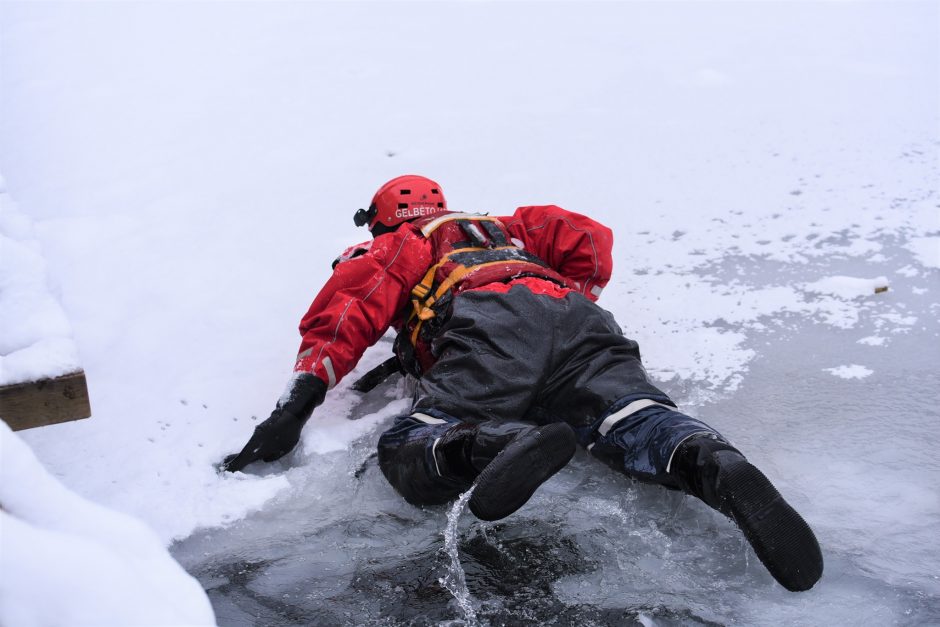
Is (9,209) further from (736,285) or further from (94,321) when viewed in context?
(736,285)

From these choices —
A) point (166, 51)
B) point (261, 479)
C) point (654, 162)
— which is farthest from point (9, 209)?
point (166, 51)

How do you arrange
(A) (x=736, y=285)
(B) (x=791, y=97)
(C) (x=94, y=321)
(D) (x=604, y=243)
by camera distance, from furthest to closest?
(B) (x=791, y=97), (A) (x=736, y=285), (C) (x=94, y=321), (D) (x=604, y=243)

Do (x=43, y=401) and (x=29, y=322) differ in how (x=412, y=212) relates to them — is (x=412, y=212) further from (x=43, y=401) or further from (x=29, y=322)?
(x=43, y=401)

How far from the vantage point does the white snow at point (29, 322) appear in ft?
6.14

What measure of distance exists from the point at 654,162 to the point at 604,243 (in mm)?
2284

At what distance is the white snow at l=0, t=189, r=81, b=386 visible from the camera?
1870 mm

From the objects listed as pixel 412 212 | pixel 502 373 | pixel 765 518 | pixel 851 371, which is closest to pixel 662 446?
pixel 765 518

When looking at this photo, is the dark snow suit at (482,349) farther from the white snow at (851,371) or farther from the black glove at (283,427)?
the white snow at (851,371)

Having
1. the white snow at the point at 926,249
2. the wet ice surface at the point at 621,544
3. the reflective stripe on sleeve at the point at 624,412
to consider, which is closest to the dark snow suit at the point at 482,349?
the reflective stripe on sleeve at the point at 624,412

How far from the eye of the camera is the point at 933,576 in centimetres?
238

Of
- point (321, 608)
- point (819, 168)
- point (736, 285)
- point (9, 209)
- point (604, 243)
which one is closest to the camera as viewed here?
point (321, 608)

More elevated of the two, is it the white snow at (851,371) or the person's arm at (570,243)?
the person's arm at (570,243)

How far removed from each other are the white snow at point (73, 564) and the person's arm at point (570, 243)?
8.47 ft

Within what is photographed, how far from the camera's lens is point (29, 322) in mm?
2021
